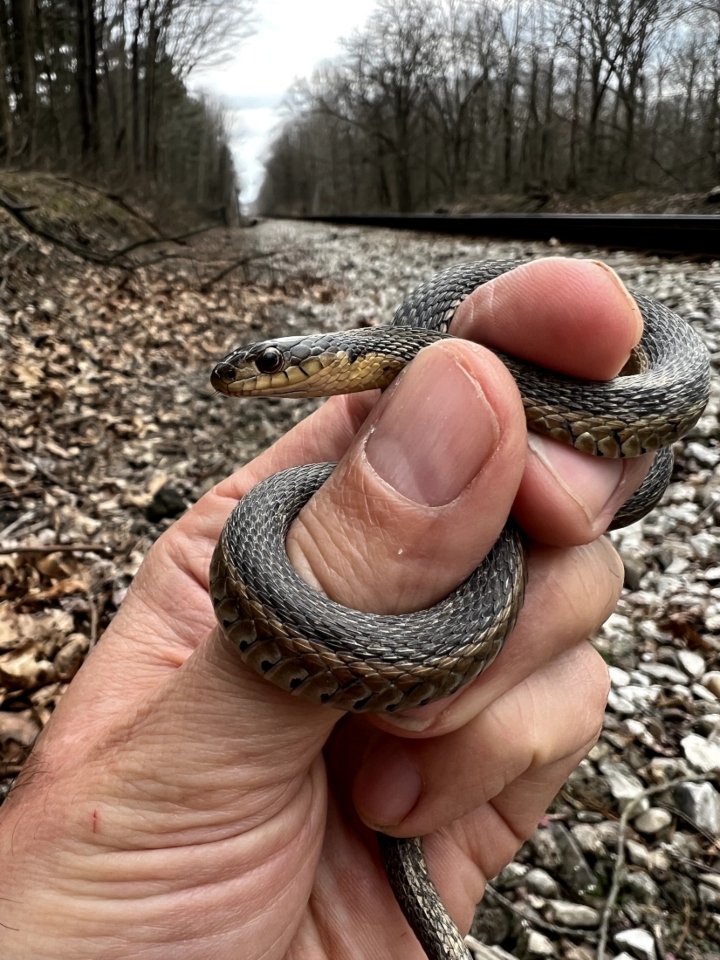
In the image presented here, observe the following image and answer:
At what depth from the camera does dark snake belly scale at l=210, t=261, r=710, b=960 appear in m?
1.61

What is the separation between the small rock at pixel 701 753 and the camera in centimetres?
262

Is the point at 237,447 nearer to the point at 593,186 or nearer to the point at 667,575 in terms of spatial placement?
the point at 667,575

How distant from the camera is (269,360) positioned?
2.24 meters

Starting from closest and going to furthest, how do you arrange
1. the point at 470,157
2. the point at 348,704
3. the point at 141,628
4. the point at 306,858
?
the point at 348,704, the point at 306,858, the point at 141,628, the point at 470,157

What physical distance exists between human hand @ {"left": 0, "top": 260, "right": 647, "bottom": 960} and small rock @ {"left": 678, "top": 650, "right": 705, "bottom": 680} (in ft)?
2.33

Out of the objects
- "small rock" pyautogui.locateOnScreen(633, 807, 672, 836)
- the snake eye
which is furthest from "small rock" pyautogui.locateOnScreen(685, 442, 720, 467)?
the snake eye

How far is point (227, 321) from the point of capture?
912 centimetres

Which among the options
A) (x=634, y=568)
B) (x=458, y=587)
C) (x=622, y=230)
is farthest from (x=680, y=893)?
(x=622, y=230)

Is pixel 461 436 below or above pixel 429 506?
above

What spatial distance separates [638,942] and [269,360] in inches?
86.5

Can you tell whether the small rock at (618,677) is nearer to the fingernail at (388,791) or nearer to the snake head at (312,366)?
the fingernail at (388,791)

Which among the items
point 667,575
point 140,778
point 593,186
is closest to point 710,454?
point 667,575

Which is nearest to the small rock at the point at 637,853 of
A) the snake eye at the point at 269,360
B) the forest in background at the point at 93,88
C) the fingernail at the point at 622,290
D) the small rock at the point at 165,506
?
the fingernail at the point at 622,290

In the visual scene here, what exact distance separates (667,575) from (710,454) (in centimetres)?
94
